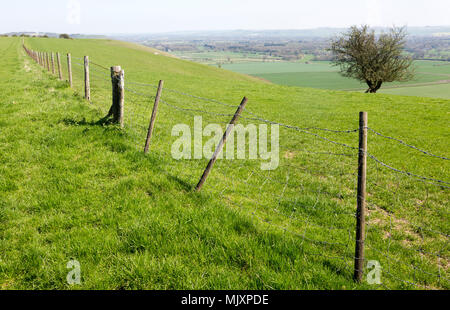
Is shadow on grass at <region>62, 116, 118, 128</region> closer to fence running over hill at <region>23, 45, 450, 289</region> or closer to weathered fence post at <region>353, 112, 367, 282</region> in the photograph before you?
fence running over hill at <region>23, 45, 450, 289</region>

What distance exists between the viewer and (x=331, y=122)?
16.6 meters

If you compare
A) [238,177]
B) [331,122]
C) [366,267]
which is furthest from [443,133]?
[366,267]

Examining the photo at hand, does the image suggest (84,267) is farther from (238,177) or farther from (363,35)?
(363,35)

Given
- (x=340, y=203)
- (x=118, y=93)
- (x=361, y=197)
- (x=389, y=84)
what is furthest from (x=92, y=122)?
(x=389, y=84)

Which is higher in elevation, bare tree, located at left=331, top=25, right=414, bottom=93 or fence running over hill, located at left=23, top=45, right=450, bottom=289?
bare tree, located at left=331, top=25, right=414, bottom=93

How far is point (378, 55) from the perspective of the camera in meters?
36.6

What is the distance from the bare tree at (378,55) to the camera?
119 ft

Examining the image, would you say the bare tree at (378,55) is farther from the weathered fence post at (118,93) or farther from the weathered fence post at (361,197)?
the weathered fence post at (361,197)

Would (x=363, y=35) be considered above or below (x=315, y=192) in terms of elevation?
above

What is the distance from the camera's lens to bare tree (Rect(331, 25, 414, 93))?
36281 millimetres

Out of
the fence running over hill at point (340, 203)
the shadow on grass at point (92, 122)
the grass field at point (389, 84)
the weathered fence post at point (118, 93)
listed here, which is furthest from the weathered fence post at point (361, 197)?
the grass field at point (389, 84)

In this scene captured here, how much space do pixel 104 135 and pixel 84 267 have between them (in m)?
5.67

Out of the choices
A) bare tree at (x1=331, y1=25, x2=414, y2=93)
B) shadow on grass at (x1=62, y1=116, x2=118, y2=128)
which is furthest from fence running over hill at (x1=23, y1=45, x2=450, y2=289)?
bare tree at (x1=331, y1=25, x2=414, y2=93)

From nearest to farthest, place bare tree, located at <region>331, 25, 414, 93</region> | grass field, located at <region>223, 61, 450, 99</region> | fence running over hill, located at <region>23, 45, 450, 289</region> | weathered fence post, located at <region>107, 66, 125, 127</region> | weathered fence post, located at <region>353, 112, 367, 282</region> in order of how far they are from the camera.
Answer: weathered fence post, located at <region>353, 112, 367, 282</region> → fence running over hill, located at <region>23, 45, 450, 289</region> → weathered fence post, located at <region>107, 66, 125, 127</region> → bare tree, located at <region>331, 25, 414, 93</region> → grass field, located at <region>223, 61, 450, 99</region>
